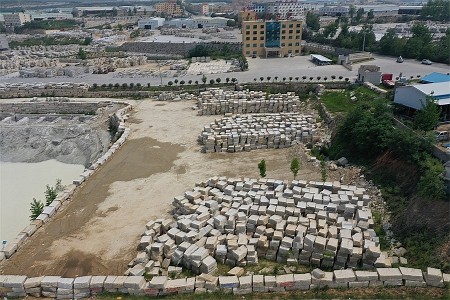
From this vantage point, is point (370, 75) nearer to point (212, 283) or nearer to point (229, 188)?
point (229, 188)

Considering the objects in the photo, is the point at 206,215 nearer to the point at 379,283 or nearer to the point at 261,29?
the point at 379,283

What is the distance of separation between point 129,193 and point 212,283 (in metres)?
5.91

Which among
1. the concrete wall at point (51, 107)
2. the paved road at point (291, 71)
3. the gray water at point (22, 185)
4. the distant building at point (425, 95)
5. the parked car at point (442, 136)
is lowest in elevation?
the gray water at point (22, 185)

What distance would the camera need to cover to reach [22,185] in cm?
1680

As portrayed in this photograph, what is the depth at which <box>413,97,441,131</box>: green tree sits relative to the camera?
12727 mm

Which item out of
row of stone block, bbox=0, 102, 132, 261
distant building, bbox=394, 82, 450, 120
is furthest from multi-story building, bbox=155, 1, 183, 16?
distant building, bbox=394, 82, 450, 120

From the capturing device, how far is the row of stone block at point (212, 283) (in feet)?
25.4

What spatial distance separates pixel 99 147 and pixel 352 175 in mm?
13201

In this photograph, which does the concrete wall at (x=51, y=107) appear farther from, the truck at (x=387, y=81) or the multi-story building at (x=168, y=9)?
the multi-story building at (x=168, y=9)

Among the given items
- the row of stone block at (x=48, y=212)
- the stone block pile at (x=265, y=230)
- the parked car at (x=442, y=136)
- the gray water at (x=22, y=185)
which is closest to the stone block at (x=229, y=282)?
the stone block pile at (x=265, y=230)

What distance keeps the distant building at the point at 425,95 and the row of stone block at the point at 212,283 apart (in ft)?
27.5

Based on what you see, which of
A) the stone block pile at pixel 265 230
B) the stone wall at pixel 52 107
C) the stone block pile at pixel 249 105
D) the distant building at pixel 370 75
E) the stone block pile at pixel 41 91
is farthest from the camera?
the stone block pile at pixel 41 91

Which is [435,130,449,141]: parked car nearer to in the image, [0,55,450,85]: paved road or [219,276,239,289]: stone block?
[219,276,239,289]: stone block

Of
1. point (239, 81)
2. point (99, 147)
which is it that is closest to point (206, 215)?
point (99, 147)
